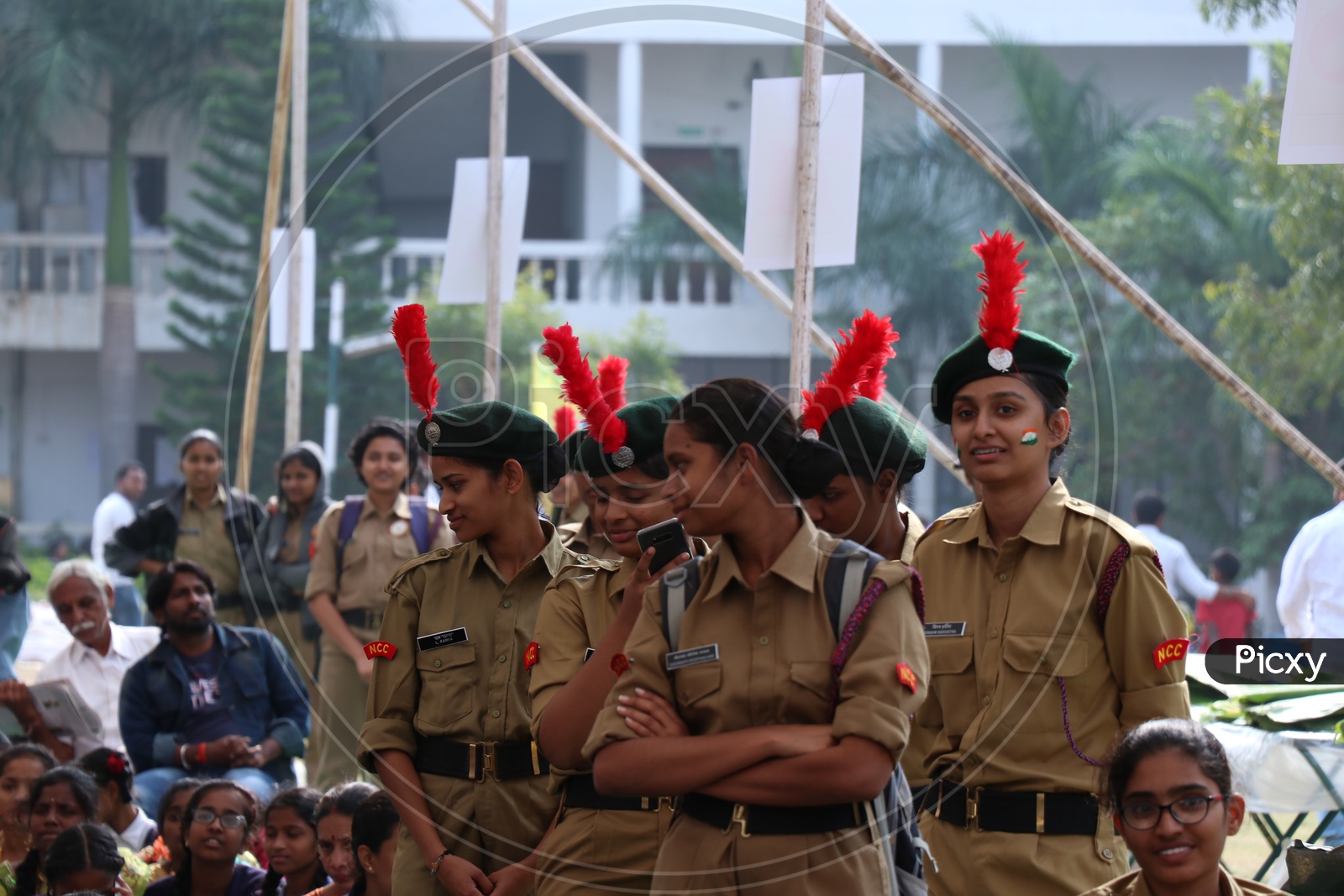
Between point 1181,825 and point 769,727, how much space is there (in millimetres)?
833

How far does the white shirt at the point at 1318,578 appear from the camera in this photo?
18.4 ft

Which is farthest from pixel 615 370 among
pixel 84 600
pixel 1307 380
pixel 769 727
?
pixel 1307 380

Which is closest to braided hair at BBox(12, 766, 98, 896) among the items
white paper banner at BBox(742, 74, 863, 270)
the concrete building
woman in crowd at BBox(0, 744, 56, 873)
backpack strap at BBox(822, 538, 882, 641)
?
woman in crowd at BBox(0, 744, 56, 873)

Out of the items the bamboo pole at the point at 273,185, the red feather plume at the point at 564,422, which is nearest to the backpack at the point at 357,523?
the red feather plume at the point at 564,422

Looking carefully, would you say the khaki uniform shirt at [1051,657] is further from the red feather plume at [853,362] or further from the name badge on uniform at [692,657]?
the name badge on uniform at [692,657]

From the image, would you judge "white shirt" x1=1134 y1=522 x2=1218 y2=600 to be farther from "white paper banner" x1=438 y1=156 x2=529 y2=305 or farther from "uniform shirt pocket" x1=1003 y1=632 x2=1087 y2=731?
"uniform shirt pocket" x1=1003 y1=632 x2=1087 y2=731

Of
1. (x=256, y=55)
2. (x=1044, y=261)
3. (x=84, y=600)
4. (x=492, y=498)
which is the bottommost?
(x=84, y=600)

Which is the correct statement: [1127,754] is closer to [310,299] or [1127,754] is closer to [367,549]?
[367,549]

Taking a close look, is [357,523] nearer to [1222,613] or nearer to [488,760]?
[488,760]

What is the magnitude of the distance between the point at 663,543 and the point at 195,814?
2585 mm

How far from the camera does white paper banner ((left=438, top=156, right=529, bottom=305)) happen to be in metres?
6.76

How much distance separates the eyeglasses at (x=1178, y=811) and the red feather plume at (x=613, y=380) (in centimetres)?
171

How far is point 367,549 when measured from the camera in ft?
21.3

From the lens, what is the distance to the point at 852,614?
2.42 metres
